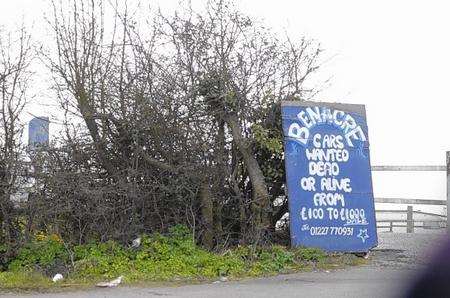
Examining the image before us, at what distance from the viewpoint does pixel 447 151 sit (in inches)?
539

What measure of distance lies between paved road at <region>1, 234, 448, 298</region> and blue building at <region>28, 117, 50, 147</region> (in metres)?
3.44

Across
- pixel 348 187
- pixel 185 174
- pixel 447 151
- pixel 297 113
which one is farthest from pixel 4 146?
pixel 447 151

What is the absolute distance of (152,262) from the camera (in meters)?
10.5

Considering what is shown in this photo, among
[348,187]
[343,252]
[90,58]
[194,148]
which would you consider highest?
[90,58]

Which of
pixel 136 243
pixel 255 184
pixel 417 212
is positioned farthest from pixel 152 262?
pixel 417 212

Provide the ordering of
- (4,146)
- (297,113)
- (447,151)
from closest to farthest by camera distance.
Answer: (4,146) → (297,113) → (447,151)

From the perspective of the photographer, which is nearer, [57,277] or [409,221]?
[57,277]

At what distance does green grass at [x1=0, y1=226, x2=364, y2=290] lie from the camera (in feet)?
32.4

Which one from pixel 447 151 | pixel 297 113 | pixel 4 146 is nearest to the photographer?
pixel 4 146

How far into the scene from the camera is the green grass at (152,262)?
987 centimetres

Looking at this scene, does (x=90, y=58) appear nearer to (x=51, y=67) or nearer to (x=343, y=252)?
(x=51, y=67)

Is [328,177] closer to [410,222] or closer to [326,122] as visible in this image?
[326,122]

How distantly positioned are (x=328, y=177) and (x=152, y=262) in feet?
12.4

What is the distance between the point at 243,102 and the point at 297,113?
41.3 inches
